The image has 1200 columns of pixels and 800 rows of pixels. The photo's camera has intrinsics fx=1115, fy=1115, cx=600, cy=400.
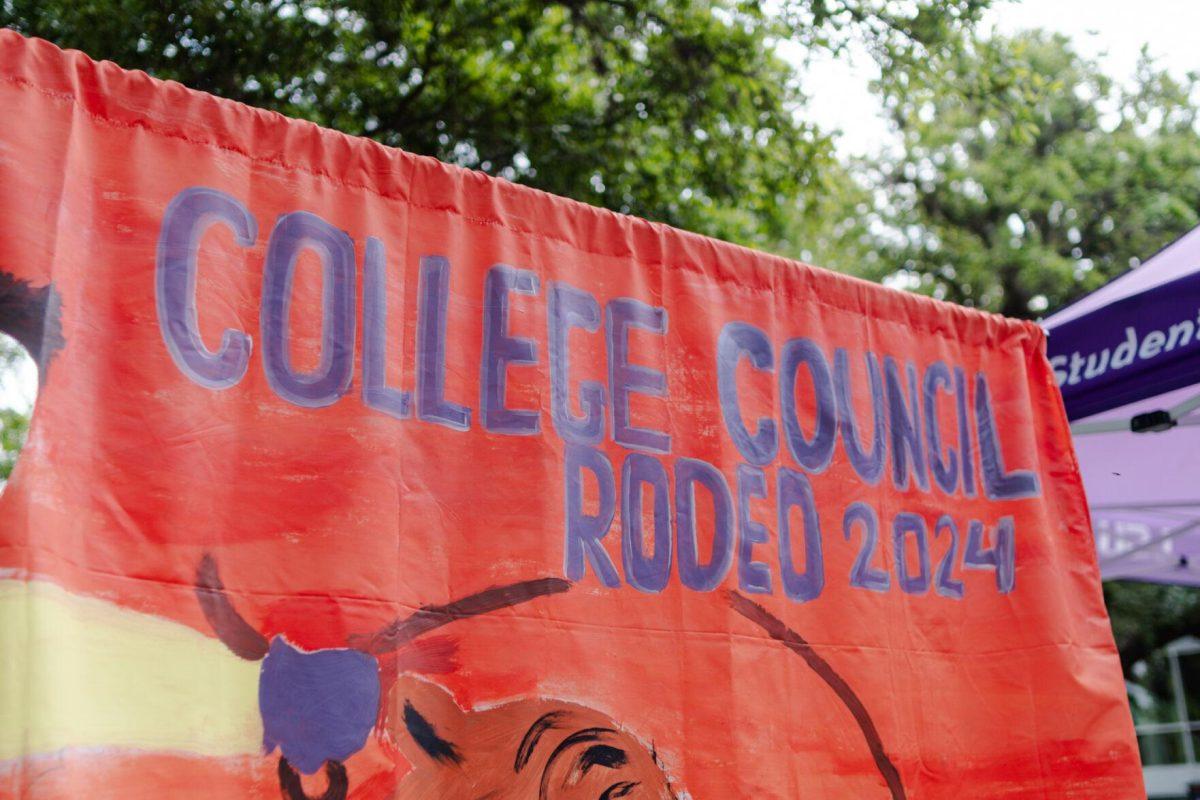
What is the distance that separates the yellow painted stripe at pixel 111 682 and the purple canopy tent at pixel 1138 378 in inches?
107

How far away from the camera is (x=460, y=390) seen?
2.33 m

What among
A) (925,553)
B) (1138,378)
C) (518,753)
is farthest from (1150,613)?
(518,753)

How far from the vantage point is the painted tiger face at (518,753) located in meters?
2.08

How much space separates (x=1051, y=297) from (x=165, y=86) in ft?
38.6

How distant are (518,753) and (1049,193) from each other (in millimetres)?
11775

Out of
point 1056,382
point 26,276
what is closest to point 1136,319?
point 1056,382

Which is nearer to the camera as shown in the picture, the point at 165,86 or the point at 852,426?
the point at 165,86

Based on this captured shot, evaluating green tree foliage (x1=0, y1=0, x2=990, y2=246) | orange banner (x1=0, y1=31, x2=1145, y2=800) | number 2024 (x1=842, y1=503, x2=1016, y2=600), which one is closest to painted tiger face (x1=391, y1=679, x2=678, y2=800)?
orange banner (x1=0, y1=31, x2=1145, y2=800)

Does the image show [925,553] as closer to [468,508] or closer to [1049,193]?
[468,508]

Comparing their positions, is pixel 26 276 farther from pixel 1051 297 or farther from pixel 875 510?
pixel 1051 297

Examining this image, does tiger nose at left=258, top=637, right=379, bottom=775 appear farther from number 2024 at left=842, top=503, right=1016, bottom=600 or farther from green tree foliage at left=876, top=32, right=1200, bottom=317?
green tree foliage at left=876, top=32, right=1200, bottom=317

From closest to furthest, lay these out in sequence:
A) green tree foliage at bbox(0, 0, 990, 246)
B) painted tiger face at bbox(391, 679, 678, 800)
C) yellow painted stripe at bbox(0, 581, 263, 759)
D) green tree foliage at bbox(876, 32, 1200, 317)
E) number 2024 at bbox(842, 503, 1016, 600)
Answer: yellow painted stripe at bbox(0, 581, 263, 759) < painted tiger face at bbox(391, 679, 678, 800) < number 2024 at bbox(842, 503, 1016, 600) < green tree foliage at bbox(0, 0, 990, 246) < green tree foliage at bbox(876, 32, 1200, 317)

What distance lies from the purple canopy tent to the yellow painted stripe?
2.73 metres

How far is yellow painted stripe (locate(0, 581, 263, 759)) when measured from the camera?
1696 millimetres
